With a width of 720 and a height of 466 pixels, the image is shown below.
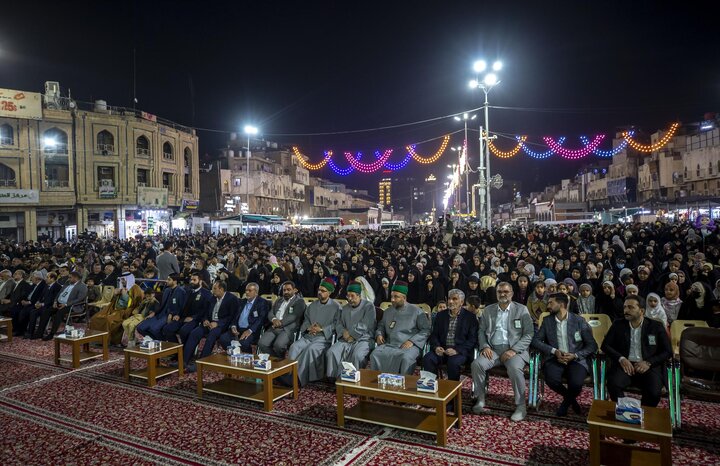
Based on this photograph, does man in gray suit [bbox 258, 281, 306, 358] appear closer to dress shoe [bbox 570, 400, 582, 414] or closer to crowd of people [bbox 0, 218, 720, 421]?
crowd of people [bbox 0, 218, 720, 421]

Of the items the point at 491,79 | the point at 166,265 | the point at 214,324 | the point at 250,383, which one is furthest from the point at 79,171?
the point at 250,383

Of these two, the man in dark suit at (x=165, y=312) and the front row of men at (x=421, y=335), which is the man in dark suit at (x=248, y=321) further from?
the man in dark suit at (x=165, y=312)

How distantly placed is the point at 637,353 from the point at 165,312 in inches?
291

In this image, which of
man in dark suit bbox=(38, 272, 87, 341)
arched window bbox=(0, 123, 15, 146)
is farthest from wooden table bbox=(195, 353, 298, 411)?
arched window bbox=(0, 123, 15, 146)

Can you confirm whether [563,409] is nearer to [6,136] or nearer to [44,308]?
[44,308]

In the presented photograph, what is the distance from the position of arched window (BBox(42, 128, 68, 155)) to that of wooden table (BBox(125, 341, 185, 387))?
1179 inches

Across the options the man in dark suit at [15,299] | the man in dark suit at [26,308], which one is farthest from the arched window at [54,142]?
the man in dark suit at [26,308]

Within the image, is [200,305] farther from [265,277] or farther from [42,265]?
[42,265]

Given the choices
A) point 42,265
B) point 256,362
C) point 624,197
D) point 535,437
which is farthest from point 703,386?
point 624,197

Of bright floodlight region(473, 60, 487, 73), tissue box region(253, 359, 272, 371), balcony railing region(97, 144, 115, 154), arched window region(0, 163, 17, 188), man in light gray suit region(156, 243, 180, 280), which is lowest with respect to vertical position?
tissue box region(253, 359, 272, 371)

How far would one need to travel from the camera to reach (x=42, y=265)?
13.0 meters

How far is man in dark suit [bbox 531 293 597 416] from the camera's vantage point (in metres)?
5.26

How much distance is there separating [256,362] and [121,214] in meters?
31.5

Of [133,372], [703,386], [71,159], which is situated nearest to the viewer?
[703,386]
